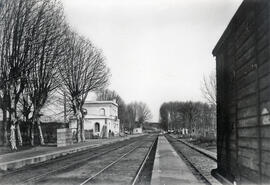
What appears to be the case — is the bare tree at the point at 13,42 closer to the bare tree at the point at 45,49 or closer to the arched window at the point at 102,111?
the bare tree at the point at 45,49

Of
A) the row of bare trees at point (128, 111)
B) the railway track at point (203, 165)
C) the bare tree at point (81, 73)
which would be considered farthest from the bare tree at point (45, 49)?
the row of bare trees at point (128, 111)

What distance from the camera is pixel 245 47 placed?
5.73 metres

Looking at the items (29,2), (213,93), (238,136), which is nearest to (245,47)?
(238,136)

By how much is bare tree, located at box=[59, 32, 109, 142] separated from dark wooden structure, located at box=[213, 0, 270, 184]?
32.0 m

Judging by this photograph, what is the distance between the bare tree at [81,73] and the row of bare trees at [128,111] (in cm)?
4939

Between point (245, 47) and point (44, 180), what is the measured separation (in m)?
8.29

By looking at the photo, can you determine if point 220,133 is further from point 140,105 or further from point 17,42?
point 140,105

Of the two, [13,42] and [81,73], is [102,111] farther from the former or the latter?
[13,42]

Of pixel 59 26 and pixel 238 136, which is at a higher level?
pixel 59 26

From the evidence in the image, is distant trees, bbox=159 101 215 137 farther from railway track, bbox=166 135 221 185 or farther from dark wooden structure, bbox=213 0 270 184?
dark wooden structure, bbox=213 0 270 184

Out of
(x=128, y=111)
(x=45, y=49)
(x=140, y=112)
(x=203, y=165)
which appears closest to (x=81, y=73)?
(x=45, y=49)

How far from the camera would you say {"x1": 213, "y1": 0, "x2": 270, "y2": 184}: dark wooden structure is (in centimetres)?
452

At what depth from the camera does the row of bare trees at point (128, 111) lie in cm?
11607

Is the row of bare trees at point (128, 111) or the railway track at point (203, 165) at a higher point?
the row of bare trees at point (128, 111)
